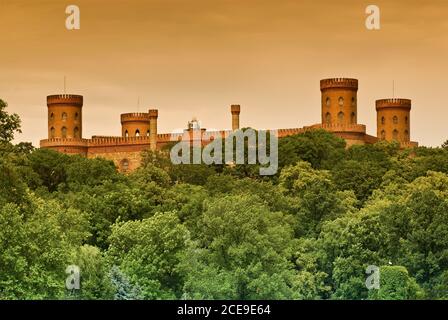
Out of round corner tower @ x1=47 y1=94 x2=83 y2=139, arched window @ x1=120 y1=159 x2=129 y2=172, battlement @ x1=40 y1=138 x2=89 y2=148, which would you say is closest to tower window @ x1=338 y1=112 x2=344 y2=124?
arched window @ x1=120 y1=159 x2=129 y2=172

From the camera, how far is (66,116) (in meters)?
155

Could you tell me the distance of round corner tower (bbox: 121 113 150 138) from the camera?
160 meters

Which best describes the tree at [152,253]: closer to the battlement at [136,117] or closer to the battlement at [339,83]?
the battlement at [339,83]

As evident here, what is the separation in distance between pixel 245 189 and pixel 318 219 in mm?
11821

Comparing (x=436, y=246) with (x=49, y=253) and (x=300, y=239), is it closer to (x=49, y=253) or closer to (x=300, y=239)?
(x=300, y=239)

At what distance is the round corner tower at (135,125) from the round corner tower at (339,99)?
16.8 metres

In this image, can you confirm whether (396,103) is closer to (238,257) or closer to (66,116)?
(66,116)

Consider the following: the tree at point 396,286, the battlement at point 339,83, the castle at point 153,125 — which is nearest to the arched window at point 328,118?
the castle at point 153,125

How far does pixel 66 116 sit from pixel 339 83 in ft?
74.5

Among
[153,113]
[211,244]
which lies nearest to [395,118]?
[153,113]

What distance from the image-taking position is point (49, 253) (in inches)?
2073

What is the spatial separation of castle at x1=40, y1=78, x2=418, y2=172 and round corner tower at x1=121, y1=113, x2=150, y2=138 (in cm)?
232
